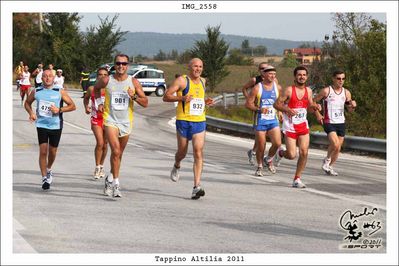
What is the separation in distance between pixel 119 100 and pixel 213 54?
37104 mm

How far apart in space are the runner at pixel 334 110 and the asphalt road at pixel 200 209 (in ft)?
1.18

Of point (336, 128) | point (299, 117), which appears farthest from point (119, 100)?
point (336, 128)

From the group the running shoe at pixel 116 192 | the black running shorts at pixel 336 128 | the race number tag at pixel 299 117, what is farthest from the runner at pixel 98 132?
the black running shorts at pixel 336 128

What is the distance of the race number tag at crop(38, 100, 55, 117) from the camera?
1271 cm

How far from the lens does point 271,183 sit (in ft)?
45.2

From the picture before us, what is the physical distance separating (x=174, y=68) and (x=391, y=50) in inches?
Result: 2821

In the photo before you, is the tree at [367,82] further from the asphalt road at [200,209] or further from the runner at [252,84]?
the runner at [252,84]

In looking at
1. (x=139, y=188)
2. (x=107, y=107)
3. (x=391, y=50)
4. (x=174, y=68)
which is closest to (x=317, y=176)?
(x=391, y=50)

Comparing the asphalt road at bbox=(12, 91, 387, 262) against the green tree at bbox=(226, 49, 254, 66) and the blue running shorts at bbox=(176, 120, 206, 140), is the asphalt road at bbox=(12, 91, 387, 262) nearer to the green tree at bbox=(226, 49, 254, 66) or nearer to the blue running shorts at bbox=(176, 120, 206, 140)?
the blue running shorts at bbox=(176, 120, 206, 140)

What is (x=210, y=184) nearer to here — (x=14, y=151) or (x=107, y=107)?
(x=107, y=107)

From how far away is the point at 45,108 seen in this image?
12750 mm

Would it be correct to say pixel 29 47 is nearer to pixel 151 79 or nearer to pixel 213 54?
pixel 151 79

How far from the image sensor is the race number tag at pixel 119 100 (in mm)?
11820

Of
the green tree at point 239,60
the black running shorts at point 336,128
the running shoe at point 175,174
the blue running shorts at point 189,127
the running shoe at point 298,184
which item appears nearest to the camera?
the blue running shorts at point 189,127
